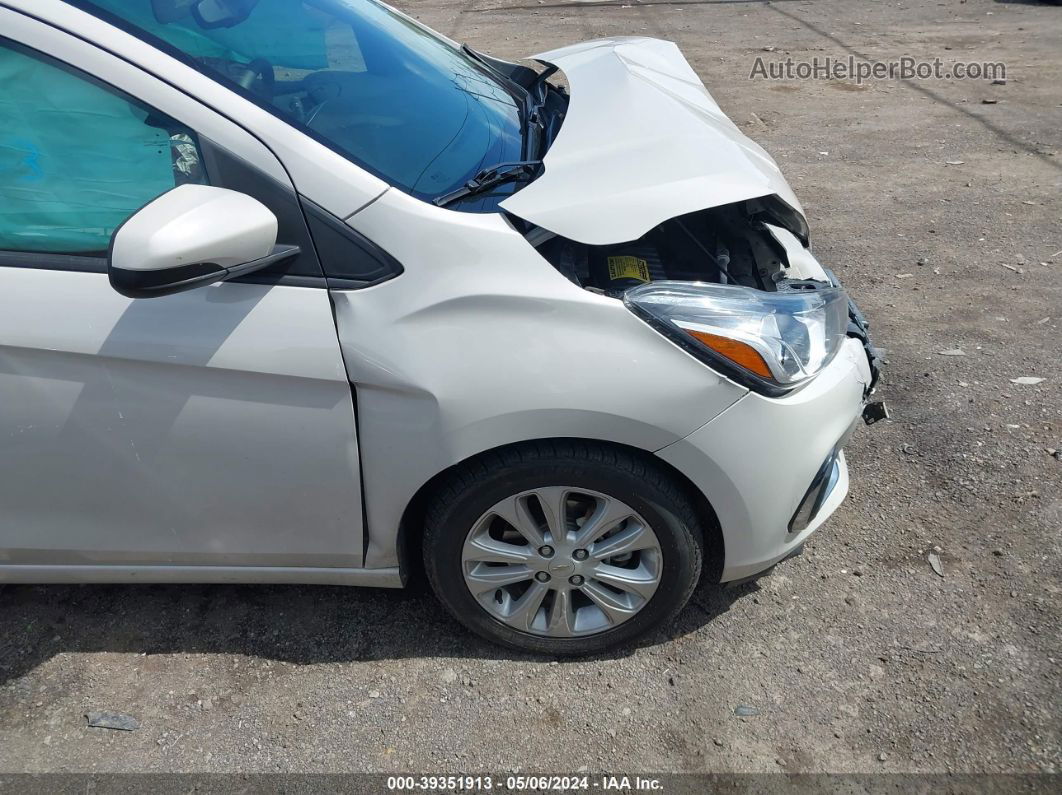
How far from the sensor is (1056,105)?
7.52m

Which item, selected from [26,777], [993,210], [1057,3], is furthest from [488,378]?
[1057,3]

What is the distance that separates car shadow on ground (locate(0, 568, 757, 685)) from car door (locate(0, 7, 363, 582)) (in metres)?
0.65

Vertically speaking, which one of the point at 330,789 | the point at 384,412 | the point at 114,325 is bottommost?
the point at 330,789

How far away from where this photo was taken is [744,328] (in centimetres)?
211

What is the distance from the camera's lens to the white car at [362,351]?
1.98 metres

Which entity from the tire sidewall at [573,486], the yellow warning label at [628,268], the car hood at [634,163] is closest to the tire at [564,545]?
the tire sidewall at [573,486]

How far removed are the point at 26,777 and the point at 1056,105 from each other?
8.76m

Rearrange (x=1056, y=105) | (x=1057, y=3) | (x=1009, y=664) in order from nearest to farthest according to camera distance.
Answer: (x=1009, y=664) → (x=1056, y=105) → (x=1057, y=3)

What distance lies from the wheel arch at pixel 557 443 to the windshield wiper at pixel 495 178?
0.64 m

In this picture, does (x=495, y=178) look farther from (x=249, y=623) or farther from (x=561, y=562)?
(x=249, y=623)

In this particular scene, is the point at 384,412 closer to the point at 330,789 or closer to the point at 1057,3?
the point at 330,789

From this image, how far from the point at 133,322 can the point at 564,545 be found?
1.21 metres

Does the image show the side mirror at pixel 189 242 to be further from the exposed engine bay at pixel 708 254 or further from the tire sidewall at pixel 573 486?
the tire sidewall at pixel 573 486

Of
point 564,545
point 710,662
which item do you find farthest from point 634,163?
point 710,662
